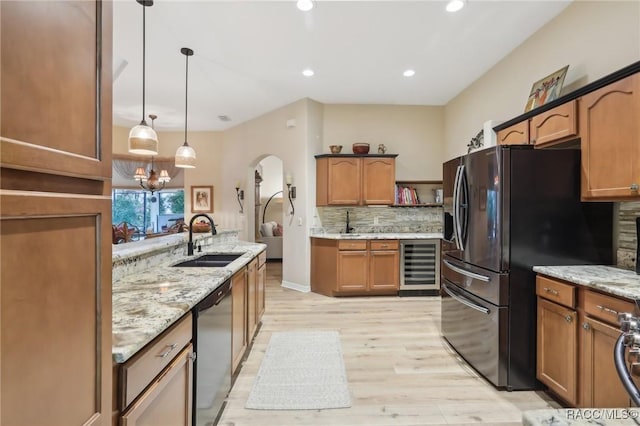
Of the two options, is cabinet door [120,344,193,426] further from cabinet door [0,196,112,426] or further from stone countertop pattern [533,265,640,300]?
stone countertop pattern [533,265,640,300]

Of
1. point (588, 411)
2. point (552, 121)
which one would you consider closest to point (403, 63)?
point (552, 121)

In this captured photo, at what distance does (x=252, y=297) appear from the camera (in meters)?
2.77

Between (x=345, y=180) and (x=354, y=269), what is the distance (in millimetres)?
1448

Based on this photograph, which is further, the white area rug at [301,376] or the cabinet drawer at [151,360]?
the white area rug at [301,376]

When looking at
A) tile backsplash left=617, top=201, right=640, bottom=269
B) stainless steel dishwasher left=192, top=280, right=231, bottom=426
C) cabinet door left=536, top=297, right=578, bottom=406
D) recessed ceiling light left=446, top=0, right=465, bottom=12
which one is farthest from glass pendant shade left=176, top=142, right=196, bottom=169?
tile backsplash left=617, top=201, right=640, bottom=269

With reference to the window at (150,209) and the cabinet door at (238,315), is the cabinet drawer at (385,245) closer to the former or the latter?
the cabinet door at (238,315)

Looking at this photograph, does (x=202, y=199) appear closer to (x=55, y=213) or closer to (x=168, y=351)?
(x=168, y=351)

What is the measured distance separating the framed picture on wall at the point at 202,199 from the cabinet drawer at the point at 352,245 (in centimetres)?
353

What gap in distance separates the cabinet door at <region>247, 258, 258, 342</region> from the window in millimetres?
6811

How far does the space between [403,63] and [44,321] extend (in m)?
4.09

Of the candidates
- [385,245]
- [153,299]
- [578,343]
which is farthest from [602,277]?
[385,245]

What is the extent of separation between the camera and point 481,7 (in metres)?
2.64

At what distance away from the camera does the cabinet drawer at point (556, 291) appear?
6.09ft

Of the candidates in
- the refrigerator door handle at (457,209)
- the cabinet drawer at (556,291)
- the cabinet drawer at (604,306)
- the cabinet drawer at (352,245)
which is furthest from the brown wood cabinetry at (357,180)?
the cabinet drawer at (604,306)
